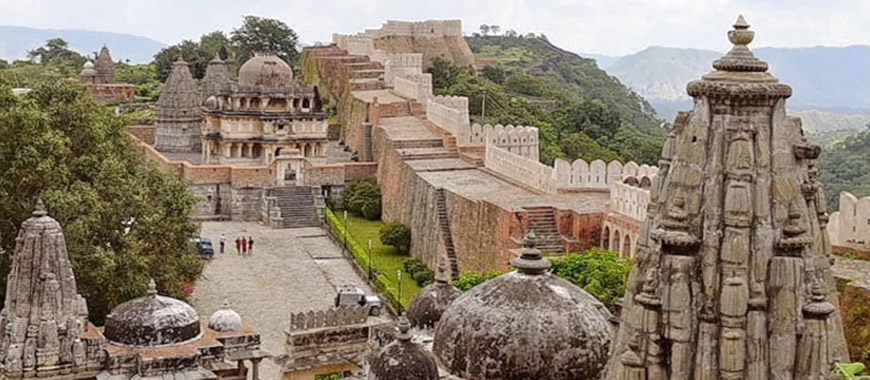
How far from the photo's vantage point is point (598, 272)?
778 inches

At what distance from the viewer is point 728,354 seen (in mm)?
6688

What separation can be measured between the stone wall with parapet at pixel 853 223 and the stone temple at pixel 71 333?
953 centimetres

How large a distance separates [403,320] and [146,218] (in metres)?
13.0

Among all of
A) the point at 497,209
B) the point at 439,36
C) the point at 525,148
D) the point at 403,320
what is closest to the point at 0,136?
the point at 497,209

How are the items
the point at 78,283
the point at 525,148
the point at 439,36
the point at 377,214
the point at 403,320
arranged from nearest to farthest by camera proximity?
the point at 403,320
the point at 78,283
the point at 525,148
the point at 377,214
the point at 439,36

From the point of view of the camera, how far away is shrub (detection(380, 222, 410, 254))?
33031 mm

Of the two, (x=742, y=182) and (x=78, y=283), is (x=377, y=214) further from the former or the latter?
(x=742, y=182)

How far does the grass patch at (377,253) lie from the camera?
27703mm

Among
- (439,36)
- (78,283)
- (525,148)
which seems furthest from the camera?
(439,36)

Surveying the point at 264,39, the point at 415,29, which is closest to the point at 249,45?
the point at 264,39

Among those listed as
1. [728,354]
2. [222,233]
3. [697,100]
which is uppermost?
[697,100]

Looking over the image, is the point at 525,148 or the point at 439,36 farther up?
the point at 439,36

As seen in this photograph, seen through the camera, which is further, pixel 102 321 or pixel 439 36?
pixel 439 36

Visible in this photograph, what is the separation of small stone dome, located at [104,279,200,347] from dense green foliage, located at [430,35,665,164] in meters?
26.0
